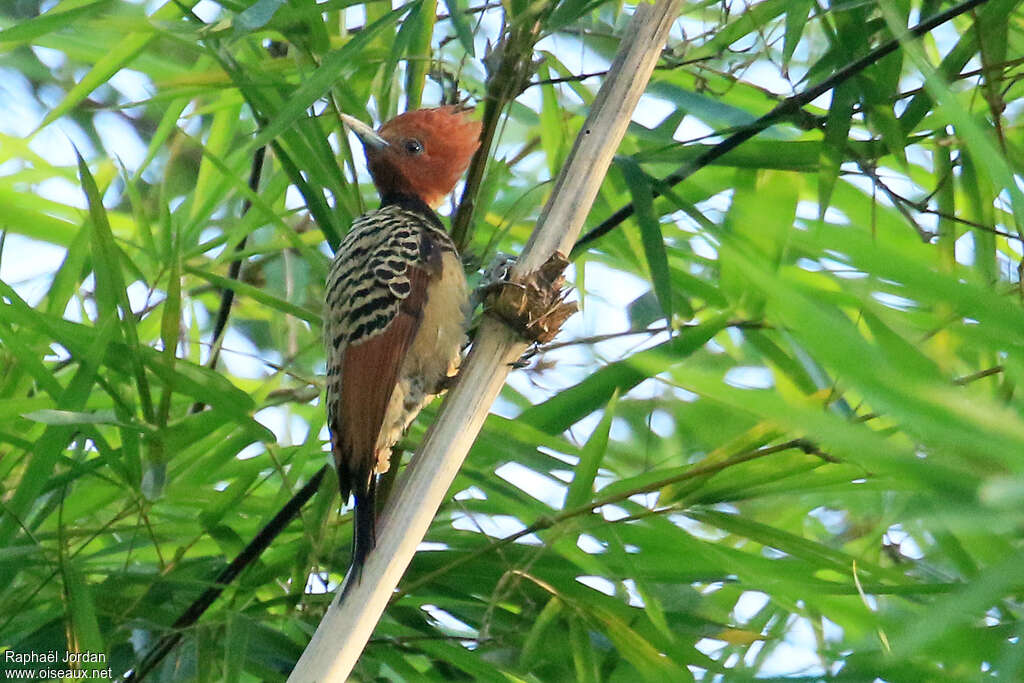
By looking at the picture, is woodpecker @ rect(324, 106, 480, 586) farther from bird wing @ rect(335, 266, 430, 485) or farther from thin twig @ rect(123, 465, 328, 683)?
thin twig @ rect(123, 465, 328, 683)

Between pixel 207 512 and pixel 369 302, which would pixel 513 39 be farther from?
pixel 207 512

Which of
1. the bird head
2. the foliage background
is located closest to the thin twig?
the foliage background

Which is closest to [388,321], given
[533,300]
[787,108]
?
[533,300]

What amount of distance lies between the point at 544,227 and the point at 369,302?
2.49ft

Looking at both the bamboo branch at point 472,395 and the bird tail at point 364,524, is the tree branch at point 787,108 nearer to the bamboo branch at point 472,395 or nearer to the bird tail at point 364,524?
the bamboo branch at point 472,395

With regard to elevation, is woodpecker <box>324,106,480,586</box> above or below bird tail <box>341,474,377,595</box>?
above

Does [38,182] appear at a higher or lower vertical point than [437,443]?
higher

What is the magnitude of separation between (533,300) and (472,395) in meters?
0.17

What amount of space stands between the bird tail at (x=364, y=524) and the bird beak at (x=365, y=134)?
724 millimetres

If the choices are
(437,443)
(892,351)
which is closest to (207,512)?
(437,443)

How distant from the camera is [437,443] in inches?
65.2

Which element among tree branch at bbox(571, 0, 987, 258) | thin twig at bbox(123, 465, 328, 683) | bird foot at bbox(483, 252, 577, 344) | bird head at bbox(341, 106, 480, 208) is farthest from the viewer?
bird head at bbox(341, 106, 480, 208)

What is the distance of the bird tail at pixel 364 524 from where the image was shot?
184 centimetres

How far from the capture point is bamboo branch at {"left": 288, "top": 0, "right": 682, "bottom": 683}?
155 cm
